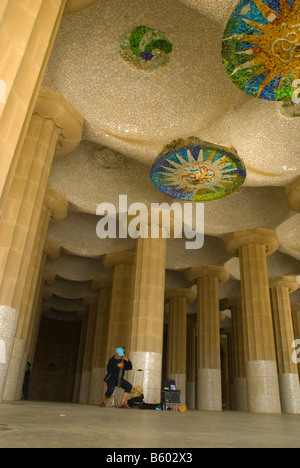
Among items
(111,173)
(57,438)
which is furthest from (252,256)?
(57,438)

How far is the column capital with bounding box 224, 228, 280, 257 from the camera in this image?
476 inches

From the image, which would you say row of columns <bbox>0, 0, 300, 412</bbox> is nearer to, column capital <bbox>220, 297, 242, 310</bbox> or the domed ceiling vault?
A: the domed ceiling vault

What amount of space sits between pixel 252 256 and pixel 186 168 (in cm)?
450

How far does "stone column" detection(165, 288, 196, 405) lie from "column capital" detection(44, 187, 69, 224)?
8351mm

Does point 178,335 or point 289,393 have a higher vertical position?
point 178,335

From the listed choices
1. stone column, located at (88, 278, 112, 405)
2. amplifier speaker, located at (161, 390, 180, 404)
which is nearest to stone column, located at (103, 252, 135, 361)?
stone column, located at (88, 278, 112, 405)

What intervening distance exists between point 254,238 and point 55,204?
6.46 meters

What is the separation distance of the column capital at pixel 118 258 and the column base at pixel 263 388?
572cm

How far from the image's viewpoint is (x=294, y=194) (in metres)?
9.54

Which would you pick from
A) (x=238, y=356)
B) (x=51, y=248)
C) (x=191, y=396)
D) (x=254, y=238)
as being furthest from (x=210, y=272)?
(x=191, y=396)

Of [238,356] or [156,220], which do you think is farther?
[238,356]

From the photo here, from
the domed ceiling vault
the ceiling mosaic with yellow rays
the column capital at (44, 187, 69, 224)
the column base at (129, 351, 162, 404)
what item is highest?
the domed ceiling vault

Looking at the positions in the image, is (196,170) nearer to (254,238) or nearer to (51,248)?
(254,238)
